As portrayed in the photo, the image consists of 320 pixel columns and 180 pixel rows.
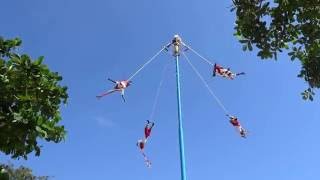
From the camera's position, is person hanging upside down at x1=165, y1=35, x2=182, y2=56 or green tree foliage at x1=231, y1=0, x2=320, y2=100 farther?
person hanging upside down at x1=165, y1=35, x2=182, y2=56

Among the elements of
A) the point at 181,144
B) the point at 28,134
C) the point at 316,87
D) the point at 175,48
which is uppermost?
the point at 175,48

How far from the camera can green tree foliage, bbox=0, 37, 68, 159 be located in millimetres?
8469

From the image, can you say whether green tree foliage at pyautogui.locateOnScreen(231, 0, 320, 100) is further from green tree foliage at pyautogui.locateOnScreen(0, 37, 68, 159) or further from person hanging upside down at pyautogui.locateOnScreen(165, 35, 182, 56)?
person hanging upside down at pyautogui.locateOnScreen(165, 35, 182, 56)

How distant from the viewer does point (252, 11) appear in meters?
9.27

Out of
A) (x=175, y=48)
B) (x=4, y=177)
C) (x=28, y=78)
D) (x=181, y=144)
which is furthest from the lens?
(x=175, y=48)

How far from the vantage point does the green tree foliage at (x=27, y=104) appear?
847 centimetres

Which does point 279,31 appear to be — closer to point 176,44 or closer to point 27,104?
point 27,104

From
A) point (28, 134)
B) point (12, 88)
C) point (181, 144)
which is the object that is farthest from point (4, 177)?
point (181, 144)

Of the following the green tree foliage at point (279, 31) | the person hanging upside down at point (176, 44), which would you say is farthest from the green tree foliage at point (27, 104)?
the person hanging upside down at point (176, 44)

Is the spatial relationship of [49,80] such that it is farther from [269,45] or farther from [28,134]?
[269,45]

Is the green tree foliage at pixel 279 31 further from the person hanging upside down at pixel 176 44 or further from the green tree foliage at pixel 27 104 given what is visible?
the person hanging upside down at pixel 176 44

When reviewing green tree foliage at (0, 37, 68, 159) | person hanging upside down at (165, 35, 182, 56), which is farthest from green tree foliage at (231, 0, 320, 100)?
person hanging upside down at (165, 35, 182, 56)

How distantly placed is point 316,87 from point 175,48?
14308 mm

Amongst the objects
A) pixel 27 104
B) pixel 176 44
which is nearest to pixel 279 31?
pixel 27 104
